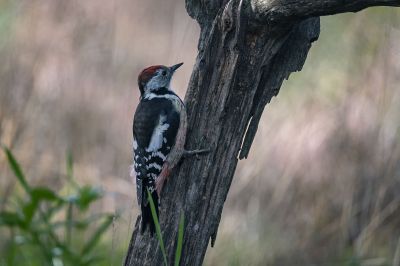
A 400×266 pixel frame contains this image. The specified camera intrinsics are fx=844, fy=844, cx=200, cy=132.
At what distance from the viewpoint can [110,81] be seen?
8.73 metres

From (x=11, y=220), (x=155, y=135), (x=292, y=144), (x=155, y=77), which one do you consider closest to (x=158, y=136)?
(x=155, y=135)

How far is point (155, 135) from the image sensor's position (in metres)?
4.72

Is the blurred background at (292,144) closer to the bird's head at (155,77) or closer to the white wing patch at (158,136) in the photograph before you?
the bird's head at (155,77)

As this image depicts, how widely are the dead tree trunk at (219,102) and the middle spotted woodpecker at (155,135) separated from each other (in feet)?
0.35

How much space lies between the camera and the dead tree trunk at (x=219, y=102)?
155 inches

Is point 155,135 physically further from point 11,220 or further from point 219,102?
point 11,220

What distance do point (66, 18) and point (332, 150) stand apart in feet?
8.81

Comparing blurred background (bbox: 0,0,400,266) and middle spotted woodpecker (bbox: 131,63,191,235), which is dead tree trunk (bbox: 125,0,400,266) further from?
blurred background (bbox: 0,0,400,266)

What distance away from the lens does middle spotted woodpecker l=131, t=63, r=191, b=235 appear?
4305 mm

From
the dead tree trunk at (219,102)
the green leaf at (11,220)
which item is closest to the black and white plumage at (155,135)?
the dead tree trunk at (219,102)

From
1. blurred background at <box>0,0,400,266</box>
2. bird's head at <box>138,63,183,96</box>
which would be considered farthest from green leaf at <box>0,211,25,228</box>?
blurred background at <box>0,0,400,266</box>

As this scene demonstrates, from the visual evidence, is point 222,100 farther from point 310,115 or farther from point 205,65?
point 310,115

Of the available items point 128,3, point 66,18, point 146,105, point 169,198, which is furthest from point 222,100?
point 128,3

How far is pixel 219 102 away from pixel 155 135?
2.58 ft
